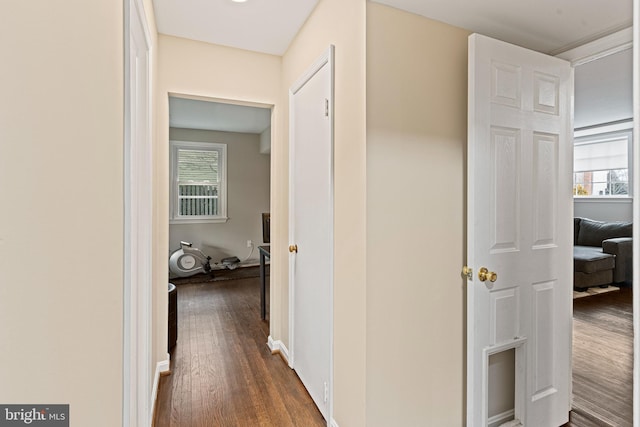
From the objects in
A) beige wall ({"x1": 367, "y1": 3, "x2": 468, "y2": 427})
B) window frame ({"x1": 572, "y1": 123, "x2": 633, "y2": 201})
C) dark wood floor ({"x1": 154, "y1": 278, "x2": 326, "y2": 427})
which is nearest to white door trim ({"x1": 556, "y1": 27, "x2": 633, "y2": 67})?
beige wall ({"x1": 367, "y1": 3, "x2": 468, "y2": 427})

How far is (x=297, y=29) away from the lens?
226 centimetres

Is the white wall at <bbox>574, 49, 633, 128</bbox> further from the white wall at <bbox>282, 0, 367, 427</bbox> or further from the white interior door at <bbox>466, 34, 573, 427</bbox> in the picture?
the white wall at <bbox>282, 0, 367, 427</bbox>

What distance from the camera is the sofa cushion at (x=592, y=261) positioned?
4.47 metres

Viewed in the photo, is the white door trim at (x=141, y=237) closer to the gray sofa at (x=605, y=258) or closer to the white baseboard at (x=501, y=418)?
the white baseboard at (x=501, y=418)

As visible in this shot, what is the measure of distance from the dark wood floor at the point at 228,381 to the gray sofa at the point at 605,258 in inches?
171

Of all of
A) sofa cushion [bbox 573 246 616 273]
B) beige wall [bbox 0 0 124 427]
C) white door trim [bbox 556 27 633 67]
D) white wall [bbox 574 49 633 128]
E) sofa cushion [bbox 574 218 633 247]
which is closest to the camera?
beige wall [bbox 0 0 124 427]

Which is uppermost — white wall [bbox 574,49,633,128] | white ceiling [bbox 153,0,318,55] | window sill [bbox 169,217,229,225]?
white wall [bbox 574,49,633,128]

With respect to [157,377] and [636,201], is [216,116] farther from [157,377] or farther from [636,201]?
[636,201]

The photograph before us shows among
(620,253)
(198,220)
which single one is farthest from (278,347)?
(620,253)

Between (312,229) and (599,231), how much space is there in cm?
560

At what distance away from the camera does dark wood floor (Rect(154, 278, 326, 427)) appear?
194 cm

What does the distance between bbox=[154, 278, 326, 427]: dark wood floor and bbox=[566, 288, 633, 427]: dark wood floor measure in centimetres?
172

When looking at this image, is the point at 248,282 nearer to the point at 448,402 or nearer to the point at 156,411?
the point at 156,411

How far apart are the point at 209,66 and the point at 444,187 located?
195 cm
